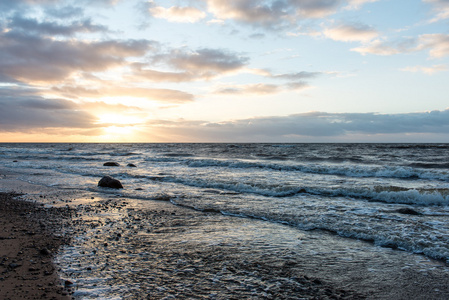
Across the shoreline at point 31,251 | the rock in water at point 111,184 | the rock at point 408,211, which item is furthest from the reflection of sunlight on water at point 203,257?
the rock in water at point 111,184

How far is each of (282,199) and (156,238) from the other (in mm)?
7153

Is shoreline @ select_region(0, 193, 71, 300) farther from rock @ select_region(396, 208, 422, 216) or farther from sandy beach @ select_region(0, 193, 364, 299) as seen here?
rock @ select_region(396, 208, 422, 216)

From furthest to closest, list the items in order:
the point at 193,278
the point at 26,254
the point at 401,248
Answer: the point at 401,248, the point at 26,254, the point at 193,278

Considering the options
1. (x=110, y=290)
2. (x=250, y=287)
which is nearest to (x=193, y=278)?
(x=250, y=287)

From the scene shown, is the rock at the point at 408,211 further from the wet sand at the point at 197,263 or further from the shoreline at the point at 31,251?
the shoreline at the point at 31,251

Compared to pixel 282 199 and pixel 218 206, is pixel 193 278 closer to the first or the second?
pixel 218 206

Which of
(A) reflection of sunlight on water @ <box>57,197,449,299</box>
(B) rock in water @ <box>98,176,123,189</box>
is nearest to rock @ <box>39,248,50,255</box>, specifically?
(A) reflection of sunlight on water @ <box>57,197,449,299</box>

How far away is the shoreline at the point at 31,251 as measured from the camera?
439 cm

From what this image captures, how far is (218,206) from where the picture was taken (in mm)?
11141

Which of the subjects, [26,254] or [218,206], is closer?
[26,254]

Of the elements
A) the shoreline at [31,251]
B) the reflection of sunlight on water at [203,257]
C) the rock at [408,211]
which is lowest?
the rock at [408,211]

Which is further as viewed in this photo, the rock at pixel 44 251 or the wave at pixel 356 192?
the wave at pixel 356 192

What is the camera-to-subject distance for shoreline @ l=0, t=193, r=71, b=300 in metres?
4.39

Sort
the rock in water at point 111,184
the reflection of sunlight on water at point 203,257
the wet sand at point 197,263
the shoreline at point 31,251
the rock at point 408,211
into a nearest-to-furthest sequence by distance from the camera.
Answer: the shoreline at point 31,251 → the wet sand at point 197,263 → the reflection of sunlight on water at point 203,257 → the rock at point 408,211 → the rock in water at point 111,184
